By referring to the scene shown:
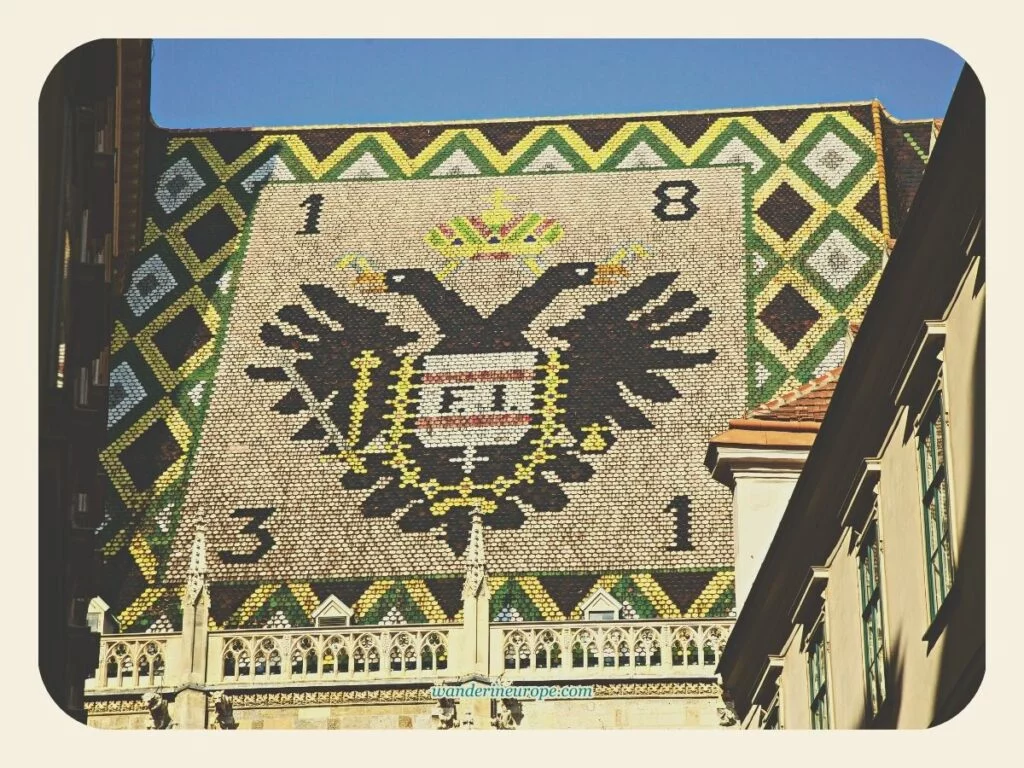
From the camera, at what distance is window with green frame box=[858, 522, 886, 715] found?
11586 mm

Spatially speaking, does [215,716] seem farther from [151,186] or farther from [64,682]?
[151,186]

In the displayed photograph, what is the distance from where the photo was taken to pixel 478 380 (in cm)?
1630

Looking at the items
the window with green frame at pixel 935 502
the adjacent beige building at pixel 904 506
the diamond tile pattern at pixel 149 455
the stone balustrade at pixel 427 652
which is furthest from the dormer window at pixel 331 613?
the window with green frame at pixel 935 502

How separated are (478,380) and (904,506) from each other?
5.26 meters

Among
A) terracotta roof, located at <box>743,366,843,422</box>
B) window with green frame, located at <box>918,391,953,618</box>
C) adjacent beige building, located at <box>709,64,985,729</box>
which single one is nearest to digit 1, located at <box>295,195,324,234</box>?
terracotta roof, located at <box>743,366,843,422</box>

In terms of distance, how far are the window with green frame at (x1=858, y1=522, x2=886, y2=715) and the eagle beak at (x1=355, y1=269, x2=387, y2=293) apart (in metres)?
5.43

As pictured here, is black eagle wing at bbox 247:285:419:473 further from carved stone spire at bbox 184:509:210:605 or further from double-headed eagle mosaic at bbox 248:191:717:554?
carved stone spire at bbox 184:509:210:605

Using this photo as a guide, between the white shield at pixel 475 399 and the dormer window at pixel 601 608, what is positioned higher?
the white shield at pixel 475 399

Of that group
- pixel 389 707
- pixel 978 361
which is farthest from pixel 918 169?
pixel 978 361

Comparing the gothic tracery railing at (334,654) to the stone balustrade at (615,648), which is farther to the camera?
the gothic tracery railing at (334,654)

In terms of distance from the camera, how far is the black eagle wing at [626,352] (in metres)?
16.3

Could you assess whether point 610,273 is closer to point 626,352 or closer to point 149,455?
point 626,352

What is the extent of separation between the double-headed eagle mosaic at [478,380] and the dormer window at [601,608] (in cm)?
58

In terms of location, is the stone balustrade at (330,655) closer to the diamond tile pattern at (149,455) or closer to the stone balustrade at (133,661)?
the stone balustrade at (133,661)
